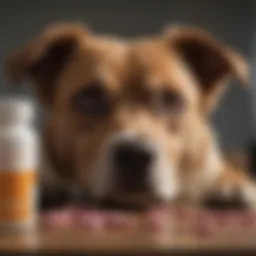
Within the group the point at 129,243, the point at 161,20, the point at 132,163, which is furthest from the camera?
the point at 161,20

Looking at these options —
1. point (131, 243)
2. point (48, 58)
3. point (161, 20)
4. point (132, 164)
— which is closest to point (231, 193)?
point (132, 164)

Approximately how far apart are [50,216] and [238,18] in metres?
0.93

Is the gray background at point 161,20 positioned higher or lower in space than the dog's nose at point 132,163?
higher

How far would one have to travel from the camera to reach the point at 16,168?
767 millimetres

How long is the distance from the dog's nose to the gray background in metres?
0.54

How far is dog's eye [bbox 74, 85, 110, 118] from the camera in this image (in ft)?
3.84

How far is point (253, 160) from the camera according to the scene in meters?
1.55

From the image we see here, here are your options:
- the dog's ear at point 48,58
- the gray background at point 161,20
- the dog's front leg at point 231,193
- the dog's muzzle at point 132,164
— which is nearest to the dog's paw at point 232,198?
the dog's front leg at point 231,193

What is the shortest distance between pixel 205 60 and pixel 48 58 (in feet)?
0.90

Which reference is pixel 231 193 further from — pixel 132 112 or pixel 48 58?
pixel 48 58

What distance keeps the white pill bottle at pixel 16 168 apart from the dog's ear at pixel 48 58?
1.41 ft

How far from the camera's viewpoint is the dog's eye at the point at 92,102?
3.84 ft

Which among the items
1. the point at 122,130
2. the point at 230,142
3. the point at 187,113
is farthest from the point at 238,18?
the point at 122,130

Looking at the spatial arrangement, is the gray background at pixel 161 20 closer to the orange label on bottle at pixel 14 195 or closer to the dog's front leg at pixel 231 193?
the dog's front leg at pixel 231 193
